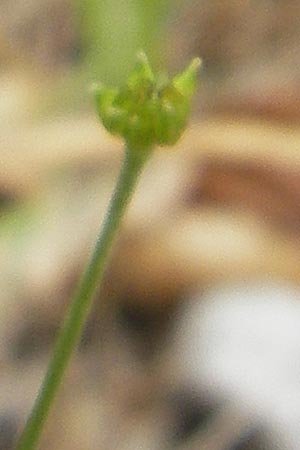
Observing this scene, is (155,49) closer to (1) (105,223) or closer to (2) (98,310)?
(2) (98,310)

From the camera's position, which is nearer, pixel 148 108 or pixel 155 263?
pixel 148 108

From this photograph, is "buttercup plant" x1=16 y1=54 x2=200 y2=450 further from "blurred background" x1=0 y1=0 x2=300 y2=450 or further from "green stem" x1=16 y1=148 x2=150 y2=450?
"blurred background" x1=0 y1=0 x2=300 y2=450

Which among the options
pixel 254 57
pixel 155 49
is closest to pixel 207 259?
pixel 155 49

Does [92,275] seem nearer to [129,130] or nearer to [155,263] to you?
[129,130]

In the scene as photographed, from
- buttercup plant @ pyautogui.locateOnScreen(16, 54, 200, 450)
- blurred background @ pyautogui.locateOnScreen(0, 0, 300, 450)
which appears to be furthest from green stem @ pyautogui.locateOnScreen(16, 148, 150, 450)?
blurred background @ pyautogui.locateOnScreen(0, 0, 300, 450)

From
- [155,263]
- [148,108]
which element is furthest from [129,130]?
[155,263]

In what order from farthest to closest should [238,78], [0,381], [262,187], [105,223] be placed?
[238,78] → [262,187] → [0,381] → [105,223]
